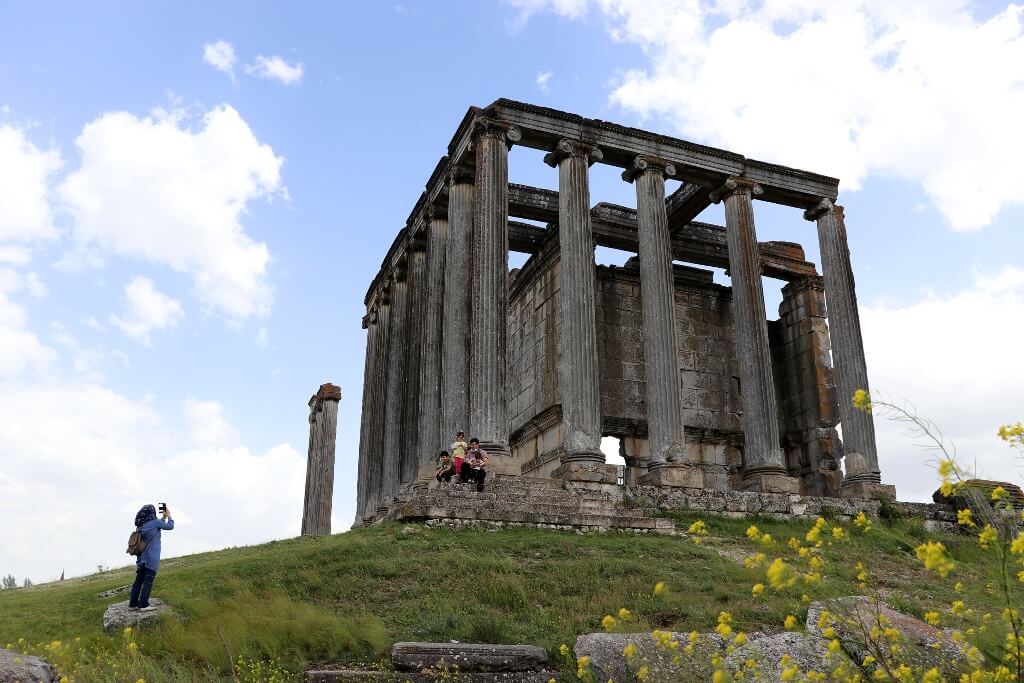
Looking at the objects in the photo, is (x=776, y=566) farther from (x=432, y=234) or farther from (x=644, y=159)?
(x=432, y=234)

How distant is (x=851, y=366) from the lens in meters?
25.8

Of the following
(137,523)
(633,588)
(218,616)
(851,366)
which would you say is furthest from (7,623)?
(851,366)

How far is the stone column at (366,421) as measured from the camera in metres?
31.1

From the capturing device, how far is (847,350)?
26.0 m

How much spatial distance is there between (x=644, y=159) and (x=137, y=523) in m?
17.3

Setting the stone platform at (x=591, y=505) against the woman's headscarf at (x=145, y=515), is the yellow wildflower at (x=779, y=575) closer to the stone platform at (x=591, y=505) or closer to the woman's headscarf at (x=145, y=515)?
the woman's headscarf at (x=145, y=515)

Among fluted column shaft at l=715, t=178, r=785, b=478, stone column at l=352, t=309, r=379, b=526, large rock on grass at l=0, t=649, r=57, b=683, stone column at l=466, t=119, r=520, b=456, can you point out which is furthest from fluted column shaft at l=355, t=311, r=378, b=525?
large rock on grass at l=0, t=649, r=57, b=683

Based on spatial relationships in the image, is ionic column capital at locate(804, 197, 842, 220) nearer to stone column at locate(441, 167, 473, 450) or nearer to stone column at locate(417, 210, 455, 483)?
stone column at locate(441, 167, 473, 450)

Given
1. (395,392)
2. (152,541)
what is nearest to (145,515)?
(152,541)

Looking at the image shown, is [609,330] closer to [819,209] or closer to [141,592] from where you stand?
[819,209]

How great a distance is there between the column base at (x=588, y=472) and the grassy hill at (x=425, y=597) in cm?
290

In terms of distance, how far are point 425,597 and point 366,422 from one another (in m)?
21.1

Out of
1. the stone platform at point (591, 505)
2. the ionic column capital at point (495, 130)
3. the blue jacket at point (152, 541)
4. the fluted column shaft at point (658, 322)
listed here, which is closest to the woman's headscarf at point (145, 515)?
the blue jacket at point (152, 541)

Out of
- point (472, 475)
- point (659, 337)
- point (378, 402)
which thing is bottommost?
point (472, 475)
